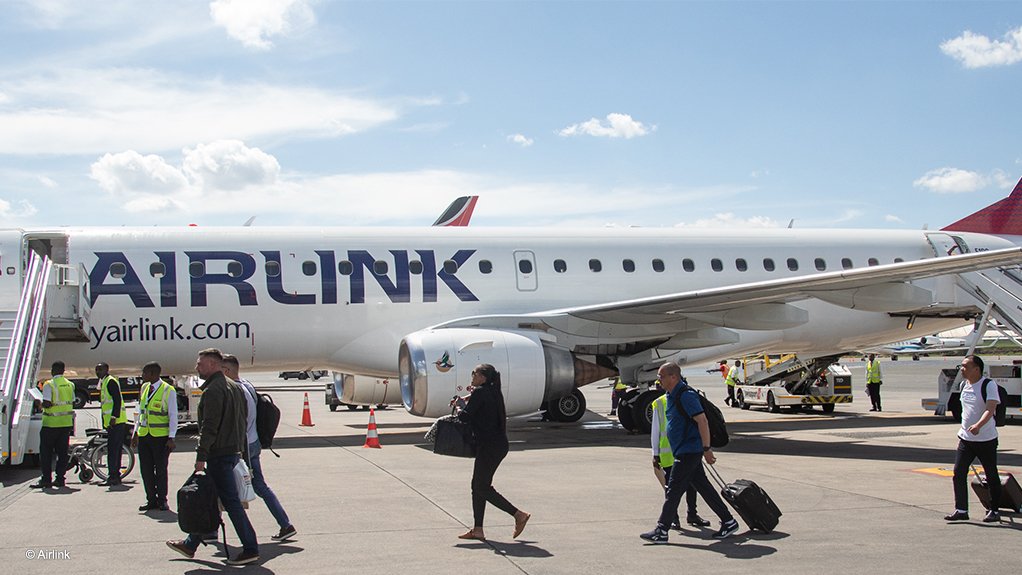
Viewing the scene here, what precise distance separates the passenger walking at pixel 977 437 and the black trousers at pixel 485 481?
397cm

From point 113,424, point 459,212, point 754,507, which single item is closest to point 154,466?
point 113,424

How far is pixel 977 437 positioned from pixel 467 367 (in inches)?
316

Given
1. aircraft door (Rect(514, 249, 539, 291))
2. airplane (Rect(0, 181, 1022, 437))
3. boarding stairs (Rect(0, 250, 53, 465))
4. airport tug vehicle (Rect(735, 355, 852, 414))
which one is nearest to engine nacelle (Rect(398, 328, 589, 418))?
airplane (Rect(0, 181, 1022, 437))

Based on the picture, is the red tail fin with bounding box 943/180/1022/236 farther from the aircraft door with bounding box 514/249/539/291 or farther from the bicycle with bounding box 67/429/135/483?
the bicycle with bounding box 67/429/135/483

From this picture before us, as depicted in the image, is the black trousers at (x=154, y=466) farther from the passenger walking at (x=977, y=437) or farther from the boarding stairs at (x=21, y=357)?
the passenger walking at (x=977, y=437)

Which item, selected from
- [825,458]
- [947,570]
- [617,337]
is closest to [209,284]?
[617,337]

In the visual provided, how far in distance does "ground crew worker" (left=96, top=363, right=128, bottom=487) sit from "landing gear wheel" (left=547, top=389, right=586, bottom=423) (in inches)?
418

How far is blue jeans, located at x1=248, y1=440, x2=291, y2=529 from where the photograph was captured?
803 centimetres

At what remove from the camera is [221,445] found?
7336 millimetres

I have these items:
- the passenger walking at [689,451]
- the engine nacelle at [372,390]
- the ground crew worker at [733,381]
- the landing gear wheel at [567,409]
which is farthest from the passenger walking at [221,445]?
the ground crew worker at [733,381]

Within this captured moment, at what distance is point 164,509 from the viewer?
Result: 9.62m

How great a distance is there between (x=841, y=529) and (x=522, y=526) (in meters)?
2.70

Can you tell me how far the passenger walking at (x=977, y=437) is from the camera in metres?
8.58

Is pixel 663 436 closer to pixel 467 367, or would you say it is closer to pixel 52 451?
pixel 467 367
